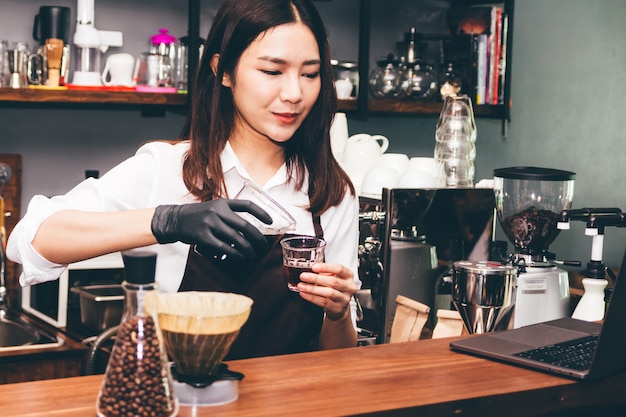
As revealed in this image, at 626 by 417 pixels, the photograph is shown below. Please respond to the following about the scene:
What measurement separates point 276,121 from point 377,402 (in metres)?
0.85

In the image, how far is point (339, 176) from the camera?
85.1 inches

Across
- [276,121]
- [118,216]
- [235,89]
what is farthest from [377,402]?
[235,89]

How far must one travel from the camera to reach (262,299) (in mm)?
1866

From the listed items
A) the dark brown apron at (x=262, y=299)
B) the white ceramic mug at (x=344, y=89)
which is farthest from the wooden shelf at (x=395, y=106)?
the dark brown apron at (x=262, y=299)

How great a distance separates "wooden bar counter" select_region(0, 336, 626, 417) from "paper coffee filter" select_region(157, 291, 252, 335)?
0.13 metres

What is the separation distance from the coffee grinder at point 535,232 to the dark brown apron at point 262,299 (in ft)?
2.18

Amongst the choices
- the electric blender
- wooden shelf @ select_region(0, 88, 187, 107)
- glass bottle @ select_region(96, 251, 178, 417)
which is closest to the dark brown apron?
glass bottle @ select_region(96, 251, 178, 417)

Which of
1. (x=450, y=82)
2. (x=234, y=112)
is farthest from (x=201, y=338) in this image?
(x=450, y=82)

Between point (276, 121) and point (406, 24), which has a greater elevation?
point (406, 24)

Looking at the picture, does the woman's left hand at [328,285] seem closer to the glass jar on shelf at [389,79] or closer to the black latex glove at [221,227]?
the black latex glove at [221,227]

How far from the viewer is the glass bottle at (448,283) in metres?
2.62

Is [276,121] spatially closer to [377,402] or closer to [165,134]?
[377,402]

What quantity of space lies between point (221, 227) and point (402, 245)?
117 cm

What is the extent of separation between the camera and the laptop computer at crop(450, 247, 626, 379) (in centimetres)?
136
